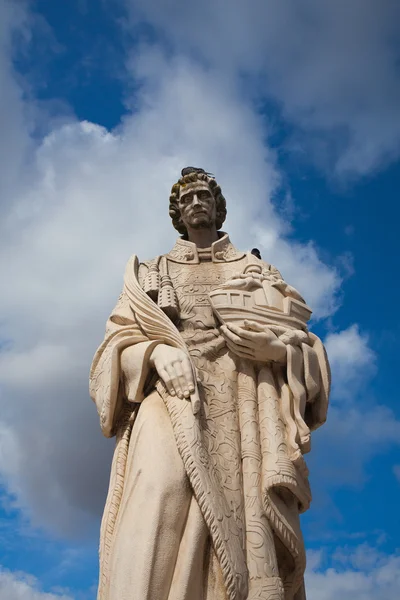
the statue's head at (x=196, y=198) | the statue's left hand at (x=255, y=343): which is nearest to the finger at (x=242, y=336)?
the statue's left hand at (x=255, y=343)

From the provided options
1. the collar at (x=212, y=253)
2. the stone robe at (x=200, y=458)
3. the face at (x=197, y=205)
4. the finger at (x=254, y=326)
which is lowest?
the stone robe at (x=200, y=458)

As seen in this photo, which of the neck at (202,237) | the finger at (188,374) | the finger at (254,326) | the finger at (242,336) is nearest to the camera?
the finger at (188,374)

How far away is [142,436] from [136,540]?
1.01 m

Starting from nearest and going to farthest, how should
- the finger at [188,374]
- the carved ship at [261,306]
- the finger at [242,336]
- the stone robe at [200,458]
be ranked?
1. the stone robe at [200,458]
2. the finger at [188,374]
3. the finger at [242,336]
4. the carved ship at [261,306]

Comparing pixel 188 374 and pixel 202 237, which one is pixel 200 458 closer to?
pixel 188 374

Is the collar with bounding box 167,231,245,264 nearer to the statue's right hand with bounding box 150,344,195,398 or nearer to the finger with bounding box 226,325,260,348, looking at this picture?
the finger with bounding box 226,325,260,348

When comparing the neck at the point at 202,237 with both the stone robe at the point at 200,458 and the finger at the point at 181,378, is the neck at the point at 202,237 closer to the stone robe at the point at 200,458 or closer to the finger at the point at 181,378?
the stone robe at the point at 200,458

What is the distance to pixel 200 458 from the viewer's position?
6.43 meters

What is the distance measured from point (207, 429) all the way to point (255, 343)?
0.98 metres

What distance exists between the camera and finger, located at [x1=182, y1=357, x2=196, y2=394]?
269 inches

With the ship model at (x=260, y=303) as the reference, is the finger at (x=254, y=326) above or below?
below

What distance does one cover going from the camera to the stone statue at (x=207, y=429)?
6.06 metres

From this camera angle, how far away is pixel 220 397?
7.15 m

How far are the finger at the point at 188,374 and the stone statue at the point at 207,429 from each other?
0.01 m
